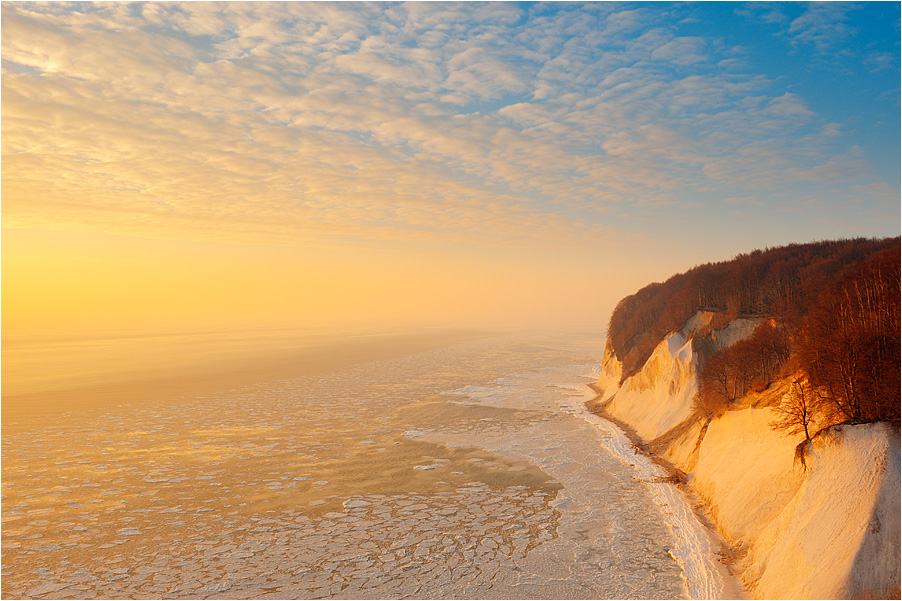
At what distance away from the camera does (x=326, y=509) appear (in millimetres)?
16125

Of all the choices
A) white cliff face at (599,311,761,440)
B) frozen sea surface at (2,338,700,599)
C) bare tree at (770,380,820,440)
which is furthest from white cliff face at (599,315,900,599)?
white cliff face at (599,311,761,440)

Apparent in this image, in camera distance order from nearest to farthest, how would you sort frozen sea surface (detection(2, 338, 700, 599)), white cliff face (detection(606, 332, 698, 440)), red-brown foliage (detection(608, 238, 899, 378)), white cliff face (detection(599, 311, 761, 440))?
frozen sea surface (detection(2, 338, 700, 599))
white cliff face (detection(606, 332, 698, 440))
white cliff face (detection(599, 311, 761, 440))
red-brown foliage (detection(608, 238, 899, 378))

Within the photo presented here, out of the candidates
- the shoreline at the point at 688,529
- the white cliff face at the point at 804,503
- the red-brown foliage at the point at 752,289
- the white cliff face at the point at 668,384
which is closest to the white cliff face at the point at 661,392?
the white cliff face at the point at 668,384

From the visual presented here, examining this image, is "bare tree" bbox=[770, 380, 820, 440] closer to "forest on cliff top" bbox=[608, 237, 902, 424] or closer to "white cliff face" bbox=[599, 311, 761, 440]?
"forest on cliff top" bbox=[608, 237, 902, 424]

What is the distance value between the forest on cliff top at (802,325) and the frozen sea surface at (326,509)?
567 centimetres

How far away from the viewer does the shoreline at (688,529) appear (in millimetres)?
11547

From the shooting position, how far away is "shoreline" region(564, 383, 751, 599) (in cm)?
→ 1155

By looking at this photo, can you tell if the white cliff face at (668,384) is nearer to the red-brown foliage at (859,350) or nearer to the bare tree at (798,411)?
the bare tree at (798,411)

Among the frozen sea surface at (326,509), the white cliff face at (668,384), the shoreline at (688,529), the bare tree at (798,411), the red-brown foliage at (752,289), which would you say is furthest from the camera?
the red-brown foliage at (752,289)

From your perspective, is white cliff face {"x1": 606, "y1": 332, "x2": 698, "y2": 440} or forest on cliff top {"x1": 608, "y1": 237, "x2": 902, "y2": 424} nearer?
forest on cliff top {"x1": 608, "y1": 237, "x2": 902, "y2": 424}

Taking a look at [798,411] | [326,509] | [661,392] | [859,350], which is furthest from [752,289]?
[326,509]

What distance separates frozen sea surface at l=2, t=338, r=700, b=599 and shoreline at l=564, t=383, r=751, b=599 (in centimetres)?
33

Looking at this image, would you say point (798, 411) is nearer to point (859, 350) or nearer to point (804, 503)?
point (859, 350)

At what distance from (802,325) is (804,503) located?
7.29 metres
